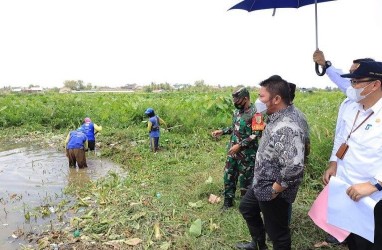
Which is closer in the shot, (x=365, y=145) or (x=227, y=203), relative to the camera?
(x=365, y=145)

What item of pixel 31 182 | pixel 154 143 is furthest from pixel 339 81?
pixel 154 143

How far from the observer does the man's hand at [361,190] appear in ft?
7.34

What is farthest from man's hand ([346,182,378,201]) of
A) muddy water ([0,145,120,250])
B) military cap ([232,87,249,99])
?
muddy water ([0,145,120,250])

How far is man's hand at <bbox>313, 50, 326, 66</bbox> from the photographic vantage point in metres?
3.19

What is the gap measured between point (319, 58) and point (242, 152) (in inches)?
62.6

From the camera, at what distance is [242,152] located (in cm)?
429

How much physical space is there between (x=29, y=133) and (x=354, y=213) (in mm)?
12932

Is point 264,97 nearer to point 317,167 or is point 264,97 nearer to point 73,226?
point 317,167

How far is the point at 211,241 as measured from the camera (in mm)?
3695

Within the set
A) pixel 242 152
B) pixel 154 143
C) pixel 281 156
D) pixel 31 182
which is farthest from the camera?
pixel 154 143

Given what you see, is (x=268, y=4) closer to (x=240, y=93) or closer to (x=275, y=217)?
(x=240, y=93)

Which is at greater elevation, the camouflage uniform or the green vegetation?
the camouflage uniform

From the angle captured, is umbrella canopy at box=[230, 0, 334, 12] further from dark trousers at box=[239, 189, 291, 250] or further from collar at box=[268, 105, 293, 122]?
dark trousers at box=[239, 189, 291, 250]

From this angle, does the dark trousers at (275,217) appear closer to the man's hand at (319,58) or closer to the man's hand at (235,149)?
the man's hand at (235,149)
